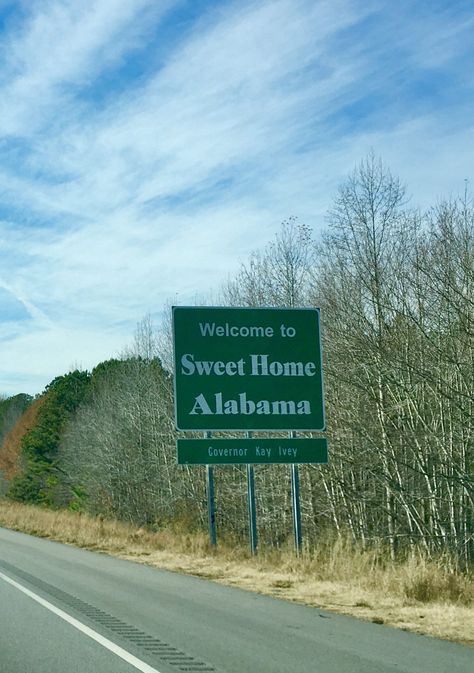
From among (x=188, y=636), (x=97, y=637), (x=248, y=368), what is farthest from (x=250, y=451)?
(x=97, y=637)

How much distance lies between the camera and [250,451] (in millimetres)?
20109

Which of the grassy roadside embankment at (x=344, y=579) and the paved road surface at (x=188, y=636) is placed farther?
the grassy roadside embankment at (x=344, y=579)

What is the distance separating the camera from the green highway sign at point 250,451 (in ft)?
65.2

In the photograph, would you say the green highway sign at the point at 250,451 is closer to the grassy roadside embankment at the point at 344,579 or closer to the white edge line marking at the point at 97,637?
the grassy roadside embankment at the point at 344,579

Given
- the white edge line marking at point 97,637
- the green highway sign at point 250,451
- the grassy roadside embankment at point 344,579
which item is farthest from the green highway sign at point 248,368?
the white edge line marking at point 97,637

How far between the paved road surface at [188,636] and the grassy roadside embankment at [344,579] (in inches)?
24.3

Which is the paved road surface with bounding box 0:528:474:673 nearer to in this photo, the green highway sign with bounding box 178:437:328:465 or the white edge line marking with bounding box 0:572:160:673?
the white edge line marking with bounding box 0:572:160:673

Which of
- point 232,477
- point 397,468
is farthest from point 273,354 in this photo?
point 232,477

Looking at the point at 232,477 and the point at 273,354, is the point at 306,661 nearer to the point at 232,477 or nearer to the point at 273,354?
the point at 273,354

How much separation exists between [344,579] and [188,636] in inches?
229

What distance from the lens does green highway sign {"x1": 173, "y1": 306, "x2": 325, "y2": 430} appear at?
66.8 feet

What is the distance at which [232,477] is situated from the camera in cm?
3766

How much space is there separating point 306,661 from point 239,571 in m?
9.27

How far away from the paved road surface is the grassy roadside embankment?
617 mm
